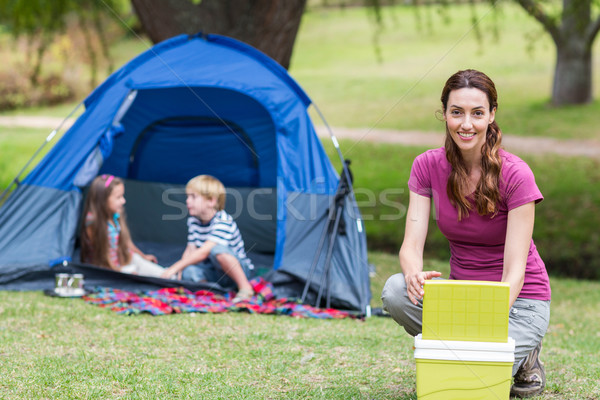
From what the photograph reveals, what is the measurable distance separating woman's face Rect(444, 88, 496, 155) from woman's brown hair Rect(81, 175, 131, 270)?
2.93 m

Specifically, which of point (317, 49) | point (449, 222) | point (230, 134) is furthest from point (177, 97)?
point (317, 49)

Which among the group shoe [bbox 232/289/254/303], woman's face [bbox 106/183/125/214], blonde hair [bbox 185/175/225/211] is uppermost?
blonde hair [bbox 185/175/225/211]

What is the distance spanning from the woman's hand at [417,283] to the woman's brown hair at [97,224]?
2811 mm

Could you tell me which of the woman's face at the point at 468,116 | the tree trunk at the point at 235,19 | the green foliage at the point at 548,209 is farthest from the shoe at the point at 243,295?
the green foliage at the point at 548,209

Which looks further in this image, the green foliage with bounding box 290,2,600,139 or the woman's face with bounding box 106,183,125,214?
the green foliage with bounding box 290,2,600,139

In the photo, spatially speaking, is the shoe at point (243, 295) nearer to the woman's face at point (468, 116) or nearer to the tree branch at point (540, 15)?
the woman's face at point (468, 116)

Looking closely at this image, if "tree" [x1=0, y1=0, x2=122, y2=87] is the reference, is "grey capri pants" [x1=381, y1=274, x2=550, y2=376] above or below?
below

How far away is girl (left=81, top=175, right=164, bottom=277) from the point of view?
176 inches

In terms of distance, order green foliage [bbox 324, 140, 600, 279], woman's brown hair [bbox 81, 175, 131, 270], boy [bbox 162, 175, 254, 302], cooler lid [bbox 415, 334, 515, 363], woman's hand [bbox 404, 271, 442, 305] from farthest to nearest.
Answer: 1. green foliage [bbox 324, 140, 600, 279]
2. woman's brown hair [bbox 81, 175, 131, 270]
3. boy [bbox 162, 175, 254, 302]
4. woman's hand [bbox 404, 271, 442, 305]
5. cooler lid [bbox 415, 334, 515, 363]

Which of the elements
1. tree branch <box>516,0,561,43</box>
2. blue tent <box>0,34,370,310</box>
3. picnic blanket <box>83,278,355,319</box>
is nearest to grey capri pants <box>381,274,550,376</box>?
picnic blanket <box>83,278,355,319</box>

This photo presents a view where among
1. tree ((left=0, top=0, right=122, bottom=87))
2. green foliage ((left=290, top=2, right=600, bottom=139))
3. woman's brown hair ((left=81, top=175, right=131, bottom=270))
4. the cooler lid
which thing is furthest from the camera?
green foliage ((left=290, top=2, right=600, bottom=139))

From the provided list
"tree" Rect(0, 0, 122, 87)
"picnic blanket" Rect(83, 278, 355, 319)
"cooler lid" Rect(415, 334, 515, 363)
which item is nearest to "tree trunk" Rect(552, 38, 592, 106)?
"tree" Rect(0, 0, 122, 87)

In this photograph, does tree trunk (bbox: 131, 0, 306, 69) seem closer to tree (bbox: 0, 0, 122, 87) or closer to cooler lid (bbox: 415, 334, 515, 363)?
tree (bbox: 0, 0, 122, 87)

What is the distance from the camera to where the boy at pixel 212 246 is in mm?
4215
